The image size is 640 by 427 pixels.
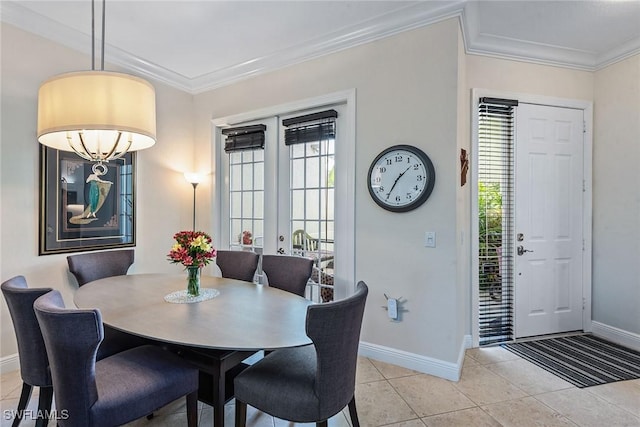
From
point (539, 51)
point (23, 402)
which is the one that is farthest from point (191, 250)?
point (539, 51)

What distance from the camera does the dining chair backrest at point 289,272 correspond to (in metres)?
2.41

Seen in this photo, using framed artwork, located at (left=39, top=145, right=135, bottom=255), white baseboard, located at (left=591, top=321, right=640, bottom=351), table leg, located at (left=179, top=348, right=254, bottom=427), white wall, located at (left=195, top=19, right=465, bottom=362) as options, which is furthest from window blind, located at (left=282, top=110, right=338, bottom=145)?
white baseboard, located at (left=591, top=321, right=640, bottom=351)

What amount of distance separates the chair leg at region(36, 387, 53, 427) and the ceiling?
2.65 meters

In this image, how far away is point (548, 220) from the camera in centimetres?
316

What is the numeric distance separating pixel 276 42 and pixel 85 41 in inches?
68.0

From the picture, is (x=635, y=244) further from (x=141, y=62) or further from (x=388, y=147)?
(x=141, y=62)

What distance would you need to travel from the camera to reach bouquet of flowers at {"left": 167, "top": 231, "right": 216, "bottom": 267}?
1939mm

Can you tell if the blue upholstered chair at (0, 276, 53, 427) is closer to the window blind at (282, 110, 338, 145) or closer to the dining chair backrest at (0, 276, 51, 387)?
the dining chair backrest at (0, 276, 51, 387)

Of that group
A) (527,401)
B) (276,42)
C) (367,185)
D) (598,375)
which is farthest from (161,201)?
(598,375)

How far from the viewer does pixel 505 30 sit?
106 inches

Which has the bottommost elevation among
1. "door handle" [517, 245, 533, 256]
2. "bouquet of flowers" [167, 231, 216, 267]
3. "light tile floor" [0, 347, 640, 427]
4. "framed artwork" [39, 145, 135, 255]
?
"light tile floor" [0, 347, 640, 427]

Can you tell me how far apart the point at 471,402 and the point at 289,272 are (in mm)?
1554

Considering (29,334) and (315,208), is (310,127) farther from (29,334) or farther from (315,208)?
(29,334)

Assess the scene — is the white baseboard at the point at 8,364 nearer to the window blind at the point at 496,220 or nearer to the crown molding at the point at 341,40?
the crown molding at the point at 341,40
